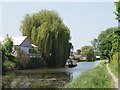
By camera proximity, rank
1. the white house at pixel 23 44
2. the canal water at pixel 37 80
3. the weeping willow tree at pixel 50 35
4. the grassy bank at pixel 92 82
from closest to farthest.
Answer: the grassy bank at pixel 92 82 < the canal water at pixel 37 80 < the white house at pixel 23 44 < the weeping willow tree at pixel 50 35

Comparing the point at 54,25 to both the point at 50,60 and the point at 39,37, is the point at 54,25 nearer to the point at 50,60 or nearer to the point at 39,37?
the point at 39,37

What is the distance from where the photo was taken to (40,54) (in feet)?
151

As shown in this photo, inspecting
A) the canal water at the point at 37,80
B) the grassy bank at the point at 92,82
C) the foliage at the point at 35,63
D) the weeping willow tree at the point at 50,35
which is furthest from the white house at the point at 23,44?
the grassy bank at the point at 92,82

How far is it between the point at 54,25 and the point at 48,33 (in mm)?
2224

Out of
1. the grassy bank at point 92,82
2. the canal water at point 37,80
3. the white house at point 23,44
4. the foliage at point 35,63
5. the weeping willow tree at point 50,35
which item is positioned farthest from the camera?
the weeping willow tree at point 50,35

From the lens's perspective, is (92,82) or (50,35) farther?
(50,35)

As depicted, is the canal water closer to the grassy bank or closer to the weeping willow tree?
the grassy bank

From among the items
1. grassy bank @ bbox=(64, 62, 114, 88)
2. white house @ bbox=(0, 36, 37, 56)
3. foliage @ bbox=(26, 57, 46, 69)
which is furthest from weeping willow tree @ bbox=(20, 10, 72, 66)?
grassy bank @ bbox=(64, 62, 114, 88)

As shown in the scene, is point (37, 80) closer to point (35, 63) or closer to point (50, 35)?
point (35, 63)

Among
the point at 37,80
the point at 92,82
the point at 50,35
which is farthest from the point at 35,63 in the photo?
the point at 92,82

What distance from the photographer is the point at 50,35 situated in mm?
41938

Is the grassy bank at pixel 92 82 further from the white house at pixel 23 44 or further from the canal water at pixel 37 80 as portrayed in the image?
the white house at pixel 23 44

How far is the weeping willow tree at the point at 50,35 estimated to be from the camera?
42.0m

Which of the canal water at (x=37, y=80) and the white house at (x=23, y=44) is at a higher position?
Result: the white house at (x=23, y=44)
